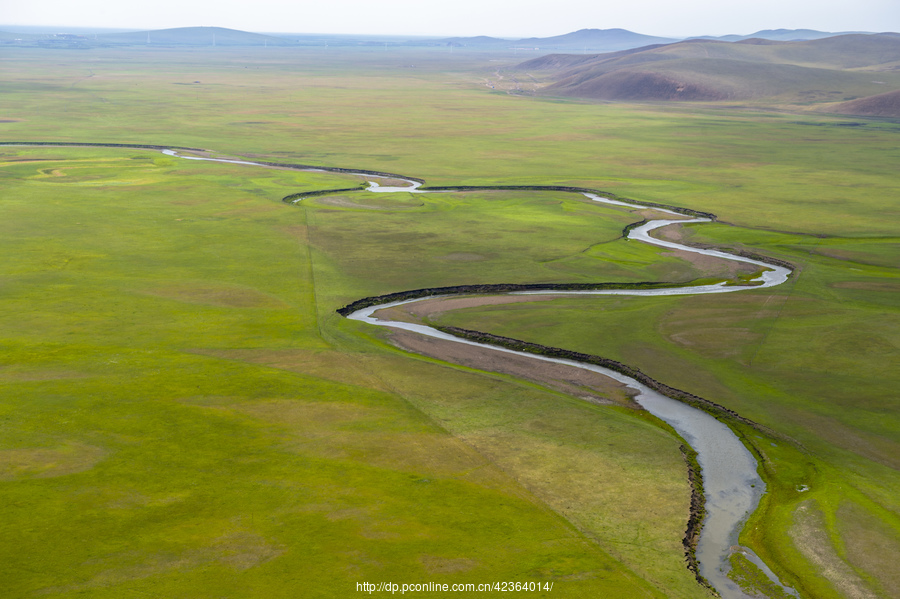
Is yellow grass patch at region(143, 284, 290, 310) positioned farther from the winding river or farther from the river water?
the river water

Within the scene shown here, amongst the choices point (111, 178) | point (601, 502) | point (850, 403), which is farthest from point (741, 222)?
point (111, 178)

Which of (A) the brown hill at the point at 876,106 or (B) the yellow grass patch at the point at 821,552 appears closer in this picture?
(B) the yellow grass patch at the point at 821,552

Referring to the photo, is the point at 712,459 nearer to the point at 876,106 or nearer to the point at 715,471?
the point at 715,471

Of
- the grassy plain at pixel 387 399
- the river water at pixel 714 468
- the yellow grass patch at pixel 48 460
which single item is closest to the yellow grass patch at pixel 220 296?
the grassy plain at pixel 387 399

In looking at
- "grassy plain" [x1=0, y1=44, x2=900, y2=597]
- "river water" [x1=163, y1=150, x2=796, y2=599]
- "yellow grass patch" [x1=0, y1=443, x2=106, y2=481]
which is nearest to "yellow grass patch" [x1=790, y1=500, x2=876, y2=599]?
"grassy plain" [x1=0, y1=44, x2=900, y2=597]

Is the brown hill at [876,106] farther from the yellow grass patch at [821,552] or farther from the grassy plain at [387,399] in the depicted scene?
the yellow grass patch at [821,552]

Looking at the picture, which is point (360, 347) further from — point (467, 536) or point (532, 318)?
point (467, 536)
